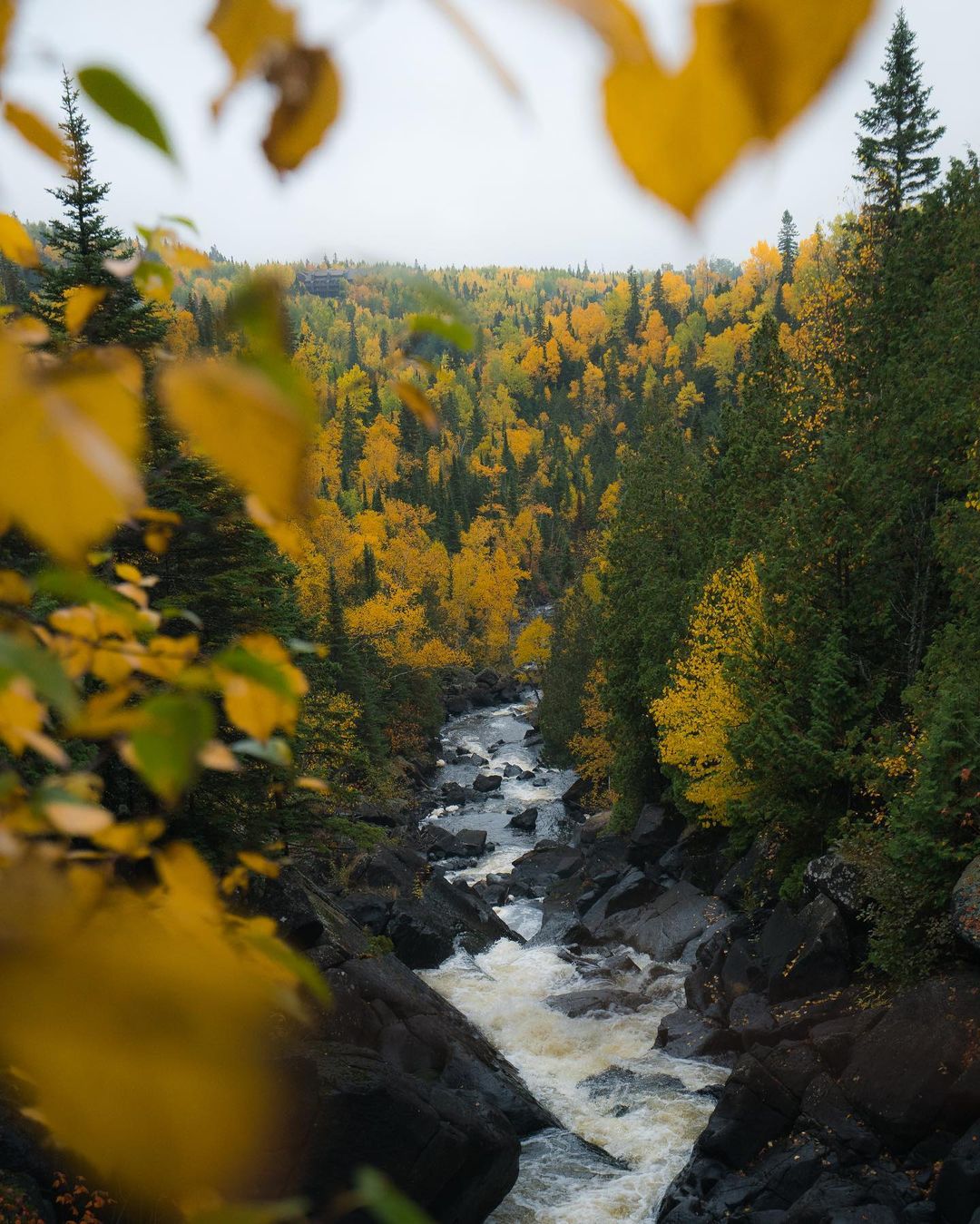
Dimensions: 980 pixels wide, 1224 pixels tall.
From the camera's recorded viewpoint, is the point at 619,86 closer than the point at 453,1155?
Yes

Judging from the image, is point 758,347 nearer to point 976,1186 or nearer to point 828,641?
point 828,641

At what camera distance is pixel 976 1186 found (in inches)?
327

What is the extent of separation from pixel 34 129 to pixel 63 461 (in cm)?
61

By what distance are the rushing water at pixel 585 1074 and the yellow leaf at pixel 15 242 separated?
40.2 feet

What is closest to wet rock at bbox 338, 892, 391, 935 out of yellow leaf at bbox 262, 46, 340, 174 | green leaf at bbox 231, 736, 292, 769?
green leaf at bbox 231, 736, 292, 769

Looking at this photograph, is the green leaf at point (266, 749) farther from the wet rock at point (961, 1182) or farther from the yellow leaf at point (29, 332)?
the wet rock at point (961, 1182)

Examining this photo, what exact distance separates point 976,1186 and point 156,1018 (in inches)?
420

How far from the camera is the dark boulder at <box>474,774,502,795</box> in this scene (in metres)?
36.6

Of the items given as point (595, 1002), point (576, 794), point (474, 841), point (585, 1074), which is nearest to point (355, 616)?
point (576, 794)

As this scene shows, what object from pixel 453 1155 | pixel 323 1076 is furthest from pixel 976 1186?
pixel 323 1076

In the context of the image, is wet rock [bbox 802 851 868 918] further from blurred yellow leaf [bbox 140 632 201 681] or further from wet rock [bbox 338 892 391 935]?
blurred yellow leaf [bbox 140 632 201 681]

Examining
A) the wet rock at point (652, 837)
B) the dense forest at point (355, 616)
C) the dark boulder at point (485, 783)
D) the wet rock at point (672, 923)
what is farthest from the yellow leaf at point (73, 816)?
the dark boulder at point (485, 783)

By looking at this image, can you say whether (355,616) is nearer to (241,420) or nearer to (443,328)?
(443,328)

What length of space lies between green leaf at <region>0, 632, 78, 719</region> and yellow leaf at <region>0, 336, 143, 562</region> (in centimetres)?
12
